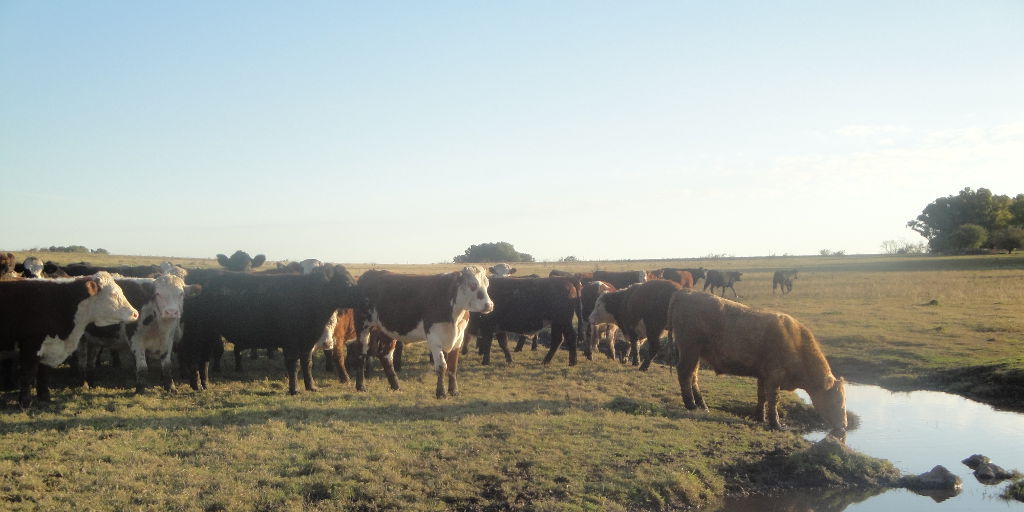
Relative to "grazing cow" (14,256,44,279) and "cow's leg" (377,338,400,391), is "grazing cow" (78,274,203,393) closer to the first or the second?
"cow's leg" (377,338,400,391)

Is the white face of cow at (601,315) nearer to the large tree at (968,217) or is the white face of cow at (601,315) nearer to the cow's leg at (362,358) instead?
the cow's leg at (362,358)

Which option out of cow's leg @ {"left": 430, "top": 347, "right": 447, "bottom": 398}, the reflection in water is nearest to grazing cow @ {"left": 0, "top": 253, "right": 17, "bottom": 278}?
cow's leg @ {"left": 430, "top": 347, "right": 447, "bottom": 398}

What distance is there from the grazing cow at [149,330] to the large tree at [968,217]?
3180 inches

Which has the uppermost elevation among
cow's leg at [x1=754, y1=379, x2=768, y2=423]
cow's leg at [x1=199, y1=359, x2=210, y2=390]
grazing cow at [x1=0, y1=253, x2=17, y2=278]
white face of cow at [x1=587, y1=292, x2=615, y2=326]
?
grazing cow at [x1=0, y1=253, x2=17, y2=278]

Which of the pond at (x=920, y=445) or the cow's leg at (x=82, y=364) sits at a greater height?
the cow's leg at (x=82, y=364)

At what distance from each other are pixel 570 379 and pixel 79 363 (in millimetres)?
8422

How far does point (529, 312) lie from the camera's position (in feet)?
52.0

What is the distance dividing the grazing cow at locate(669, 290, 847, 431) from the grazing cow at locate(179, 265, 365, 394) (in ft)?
18.1

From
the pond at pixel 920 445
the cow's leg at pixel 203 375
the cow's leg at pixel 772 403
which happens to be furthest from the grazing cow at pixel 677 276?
the cow's leg at pixel 203 375

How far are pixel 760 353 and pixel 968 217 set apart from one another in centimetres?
8449

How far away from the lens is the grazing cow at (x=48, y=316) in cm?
947

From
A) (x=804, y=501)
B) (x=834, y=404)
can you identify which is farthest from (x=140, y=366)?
(x=834, y=404)

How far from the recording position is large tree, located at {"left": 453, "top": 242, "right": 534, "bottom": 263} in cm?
7669

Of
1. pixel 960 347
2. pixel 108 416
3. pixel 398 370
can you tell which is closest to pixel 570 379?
pixel 398 370
